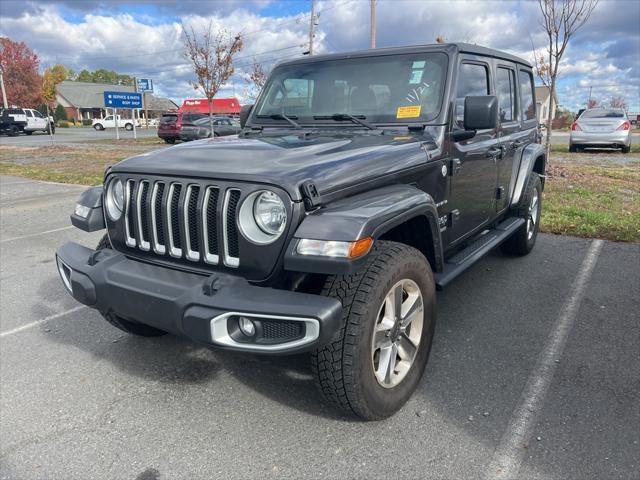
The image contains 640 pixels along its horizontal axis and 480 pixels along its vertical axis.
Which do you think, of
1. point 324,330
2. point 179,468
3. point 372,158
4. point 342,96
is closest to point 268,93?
point 342,96

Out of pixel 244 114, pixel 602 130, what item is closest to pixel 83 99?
pixel 602 130

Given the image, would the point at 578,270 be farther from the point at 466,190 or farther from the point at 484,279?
the point at 466,190

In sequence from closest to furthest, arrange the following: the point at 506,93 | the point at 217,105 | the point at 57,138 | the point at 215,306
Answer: the point at 215,306, the point at 506,93, the point at 57,138, the point at 217,105

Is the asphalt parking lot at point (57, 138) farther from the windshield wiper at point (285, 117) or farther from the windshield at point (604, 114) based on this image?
the windshield wiper at point (285, 117)

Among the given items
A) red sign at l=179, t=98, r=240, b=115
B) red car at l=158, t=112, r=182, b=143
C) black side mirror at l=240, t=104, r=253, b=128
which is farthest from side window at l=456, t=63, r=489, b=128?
red sign at l=179, t=98, r=240, b=115

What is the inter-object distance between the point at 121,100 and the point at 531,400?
34854mm

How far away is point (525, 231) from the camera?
5.05m

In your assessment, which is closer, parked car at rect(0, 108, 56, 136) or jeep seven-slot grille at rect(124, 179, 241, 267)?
jeep seven-slot grille at rect(124, 179, 241, 267)

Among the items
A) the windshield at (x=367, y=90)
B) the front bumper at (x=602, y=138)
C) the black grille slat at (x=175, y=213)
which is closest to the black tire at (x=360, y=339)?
the black grille slat at (x=175, y=213)

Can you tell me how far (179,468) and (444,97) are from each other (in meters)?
2.63

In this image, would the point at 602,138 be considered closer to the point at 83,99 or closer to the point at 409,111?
the point at 409,111

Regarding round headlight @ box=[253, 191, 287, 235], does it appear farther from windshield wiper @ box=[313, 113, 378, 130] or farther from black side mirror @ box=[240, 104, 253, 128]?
black side mirror @ box=[240, 104, 253, 128]

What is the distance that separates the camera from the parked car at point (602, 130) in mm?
15867

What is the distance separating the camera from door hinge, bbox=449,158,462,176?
3.35 meters
